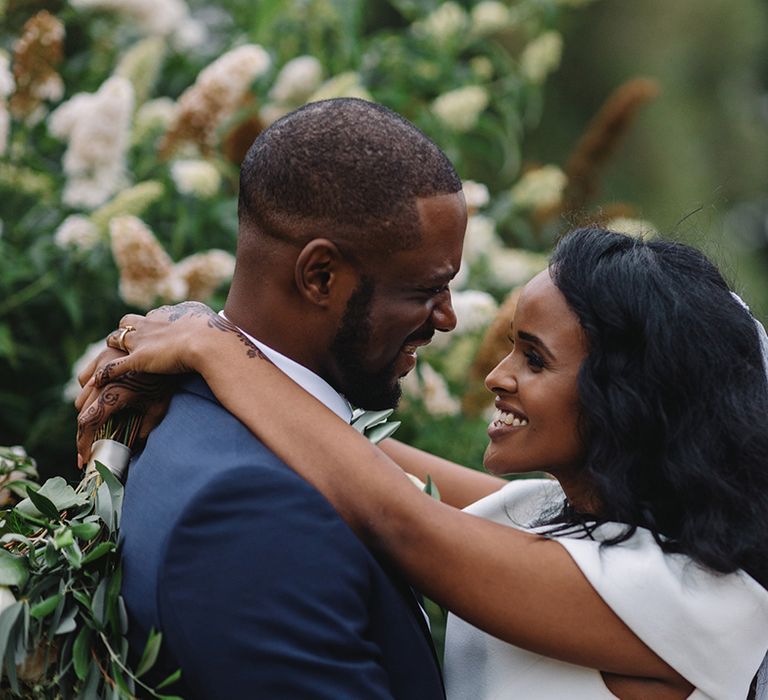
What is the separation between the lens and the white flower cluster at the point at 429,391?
14.2ft

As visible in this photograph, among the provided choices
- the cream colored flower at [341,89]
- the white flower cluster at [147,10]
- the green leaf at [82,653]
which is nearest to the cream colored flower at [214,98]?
the cream colored flower at [341,89]

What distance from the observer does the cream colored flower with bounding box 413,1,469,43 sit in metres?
5.43

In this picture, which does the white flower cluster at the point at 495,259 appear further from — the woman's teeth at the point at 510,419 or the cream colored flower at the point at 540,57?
the woman's teeth at the point at 510,419

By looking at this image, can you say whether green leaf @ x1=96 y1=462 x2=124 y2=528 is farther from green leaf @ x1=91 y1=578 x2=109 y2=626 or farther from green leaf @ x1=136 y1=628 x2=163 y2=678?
green leaf @ x1=136 y1=628 x2=163 y2=678

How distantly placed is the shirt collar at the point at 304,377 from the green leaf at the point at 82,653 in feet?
2.29

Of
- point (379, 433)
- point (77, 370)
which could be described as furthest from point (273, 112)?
point (379, 433)

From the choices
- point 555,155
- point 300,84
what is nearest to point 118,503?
point 300,84

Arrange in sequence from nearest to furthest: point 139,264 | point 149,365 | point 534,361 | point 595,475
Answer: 1. point 149,365
2. point 595,475
3. point 534,361
4. point 139,264

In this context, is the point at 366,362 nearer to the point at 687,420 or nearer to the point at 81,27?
the point at 687,420

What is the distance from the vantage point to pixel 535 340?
2.80m

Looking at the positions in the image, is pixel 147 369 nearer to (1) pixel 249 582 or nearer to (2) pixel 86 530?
(2) pixel 86 530

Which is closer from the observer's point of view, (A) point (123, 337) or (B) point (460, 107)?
(A) point (123, 337)

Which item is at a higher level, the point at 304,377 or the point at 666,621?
the point at 304,377

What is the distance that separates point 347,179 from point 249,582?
0.86m
